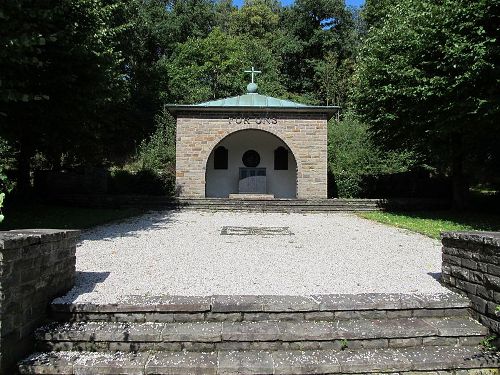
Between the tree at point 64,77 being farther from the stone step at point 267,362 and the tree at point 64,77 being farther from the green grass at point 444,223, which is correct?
the green grass at point 444,223

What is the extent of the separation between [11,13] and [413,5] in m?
12.0

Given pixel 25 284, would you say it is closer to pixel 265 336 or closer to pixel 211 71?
pixel 265 336

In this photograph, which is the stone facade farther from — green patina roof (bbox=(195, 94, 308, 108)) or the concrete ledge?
the concrete ledge

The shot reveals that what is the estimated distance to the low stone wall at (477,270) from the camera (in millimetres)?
3994

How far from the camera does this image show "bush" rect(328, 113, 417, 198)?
753 inches

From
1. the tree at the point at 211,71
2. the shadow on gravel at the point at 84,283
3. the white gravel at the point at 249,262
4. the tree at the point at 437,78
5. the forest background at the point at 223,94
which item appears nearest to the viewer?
the shadow on gravel at the point at 84,283

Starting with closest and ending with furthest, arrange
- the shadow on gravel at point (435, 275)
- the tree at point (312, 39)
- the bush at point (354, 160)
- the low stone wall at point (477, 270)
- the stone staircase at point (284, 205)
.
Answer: the low stone wall at point (477, 270) → the shadow on gravel at point (435, 275) → the stone staircase at point (284, 205) → the bush at point (354, 160) → the tree at point (312, 39)

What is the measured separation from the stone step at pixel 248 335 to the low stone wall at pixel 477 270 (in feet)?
→ 0.71

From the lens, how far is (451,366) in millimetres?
3664

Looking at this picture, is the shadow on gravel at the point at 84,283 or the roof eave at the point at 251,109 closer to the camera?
the shadow on gravel at the point at 84,283

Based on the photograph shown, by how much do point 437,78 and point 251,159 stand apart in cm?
1136

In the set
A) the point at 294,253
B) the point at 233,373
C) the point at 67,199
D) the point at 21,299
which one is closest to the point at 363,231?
the point at 294,253

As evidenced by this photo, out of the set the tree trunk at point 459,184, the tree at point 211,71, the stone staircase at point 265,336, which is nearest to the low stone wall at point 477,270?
the stone staircase at point 265,336

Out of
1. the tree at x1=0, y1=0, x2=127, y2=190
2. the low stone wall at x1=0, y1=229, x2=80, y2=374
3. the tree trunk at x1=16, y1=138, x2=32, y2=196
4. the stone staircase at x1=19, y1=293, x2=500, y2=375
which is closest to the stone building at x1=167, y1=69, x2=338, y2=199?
the tree trunk at x1=16, y1=138, x2=32, y2=196
